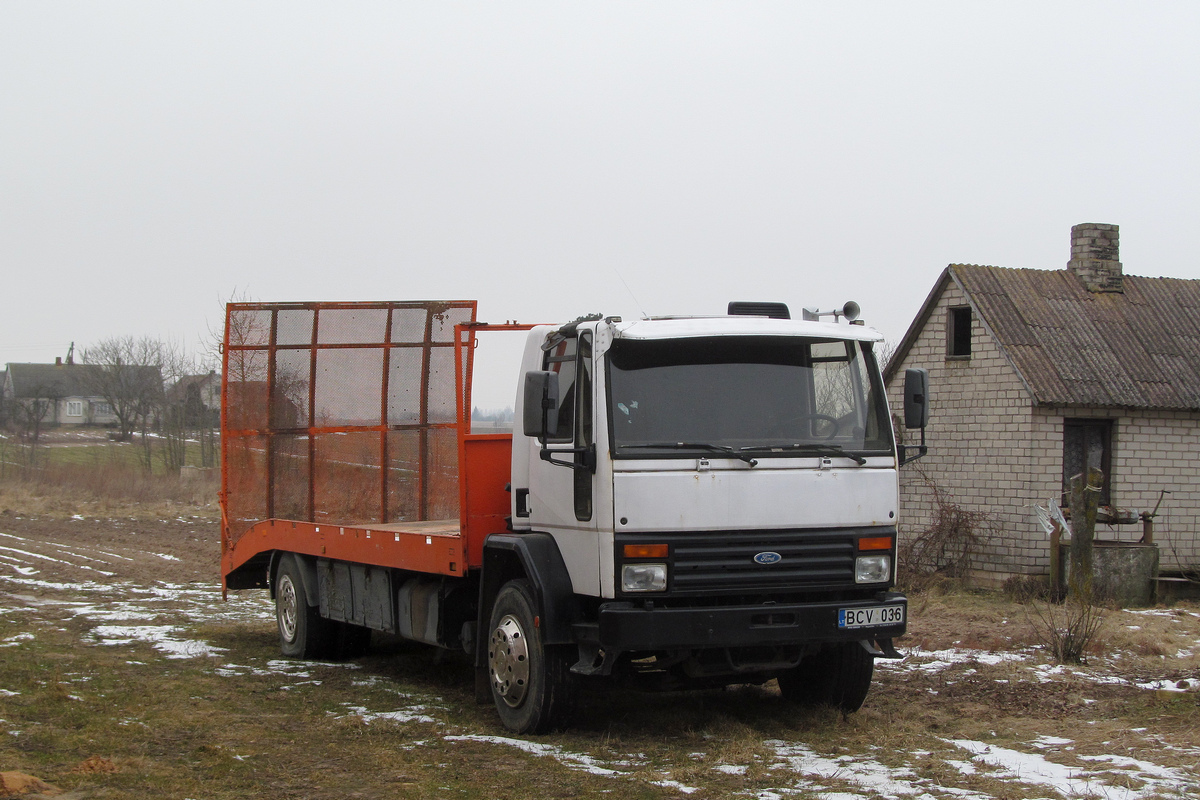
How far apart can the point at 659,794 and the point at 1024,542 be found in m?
13.3

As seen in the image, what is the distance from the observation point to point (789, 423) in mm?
7848

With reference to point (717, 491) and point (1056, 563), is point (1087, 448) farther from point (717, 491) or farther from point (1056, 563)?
point (717, 491)

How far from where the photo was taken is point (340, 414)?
485 inches

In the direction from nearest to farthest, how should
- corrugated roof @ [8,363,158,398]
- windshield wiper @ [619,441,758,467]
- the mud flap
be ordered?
windshield wiper @ [619,441,758,467] → the mud flap → corrugated roof @ [8,363,158,398]

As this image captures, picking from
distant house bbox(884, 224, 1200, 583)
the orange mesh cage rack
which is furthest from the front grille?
distant house bbox(884, 224, 1200, 583)

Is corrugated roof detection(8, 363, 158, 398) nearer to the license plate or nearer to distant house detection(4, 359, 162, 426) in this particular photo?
distant house detection(4, 359, 162, 426)

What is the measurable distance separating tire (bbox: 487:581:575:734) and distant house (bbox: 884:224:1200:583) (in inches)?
470

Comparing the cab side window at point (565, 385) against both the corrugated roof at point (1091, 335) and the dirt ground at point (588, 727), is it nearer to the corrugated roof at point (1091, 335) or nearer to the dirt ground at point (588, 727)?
the dirt ground at point (588, 727)

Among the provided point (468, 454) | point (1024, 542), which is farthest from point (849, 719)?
point (1024, 542)

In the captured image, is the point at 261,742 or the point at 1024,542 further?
the point at 1024,542

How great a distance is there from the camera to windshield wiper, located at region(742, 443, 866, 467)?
25.1ft

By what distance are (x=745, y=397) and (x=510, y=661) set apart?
2.23 meters

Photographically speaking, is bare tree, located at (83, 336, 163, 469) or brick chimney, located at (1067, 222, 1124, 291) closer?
brick chimney, located at (1067, 222, 1124, 291)

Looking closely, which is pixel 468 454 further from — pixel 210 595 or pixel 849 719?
pixel 210 595
